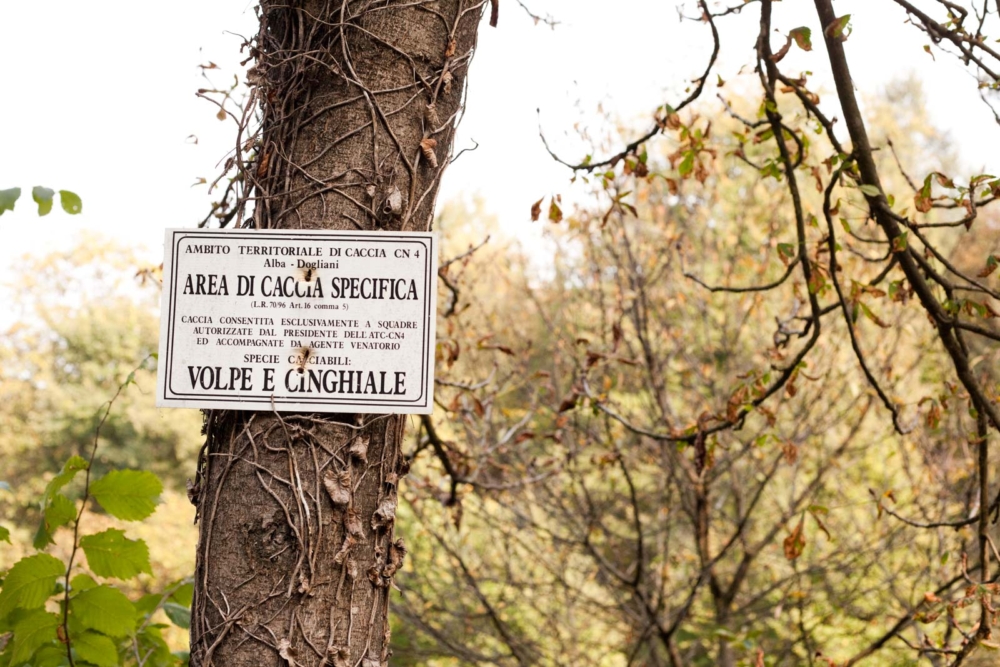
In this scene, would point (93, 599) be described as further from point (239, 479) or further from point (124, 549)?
point (239, 479)

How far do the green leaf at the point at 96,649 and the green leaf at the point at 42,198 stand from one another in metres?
0.72

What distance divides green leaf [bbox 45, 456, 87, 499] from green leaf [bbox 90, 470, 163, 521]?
40 mm

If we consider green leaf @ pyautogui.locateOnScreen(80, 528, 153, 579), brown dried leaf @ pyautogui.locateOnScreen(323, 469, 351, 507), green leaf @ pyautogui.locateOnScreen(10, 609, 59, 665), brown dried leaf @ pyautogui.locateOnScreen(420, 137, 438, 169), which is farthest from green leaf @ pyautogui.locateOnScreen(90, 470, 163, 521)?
brown dried leaf @ pyautogui.locateOnScreen(420, 137, 438, 169)

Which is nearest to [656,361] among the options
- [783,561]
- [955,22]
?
[783,561]

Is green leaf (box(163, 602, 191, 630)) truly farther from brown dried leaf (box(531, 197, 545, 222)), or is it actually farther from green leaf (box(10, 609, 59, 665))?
brown dried leaf (box(531, 197, 545, 222))

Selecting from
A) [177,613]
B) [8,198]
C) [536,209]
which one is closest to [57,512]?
[177,613]

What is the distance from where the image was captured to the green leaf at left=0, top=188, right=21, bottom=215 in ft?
4.61

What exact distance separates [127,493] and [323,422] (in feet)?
1.55

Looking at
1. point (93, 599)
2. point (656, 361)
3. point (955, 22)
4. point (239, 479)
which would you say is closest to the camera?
point (239, 479)

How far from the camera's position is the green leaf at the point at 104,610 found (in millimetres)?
1449

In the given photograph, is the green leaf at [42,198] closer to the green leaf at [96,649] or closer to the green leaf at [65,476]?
the green leaf at [65,476]

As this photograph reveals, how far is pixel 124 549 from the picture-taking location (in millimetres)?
1503

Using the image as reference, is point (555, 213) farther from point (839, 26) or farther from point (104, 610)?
point (104, 610)

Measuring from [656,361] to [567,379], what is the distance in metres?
1.21
